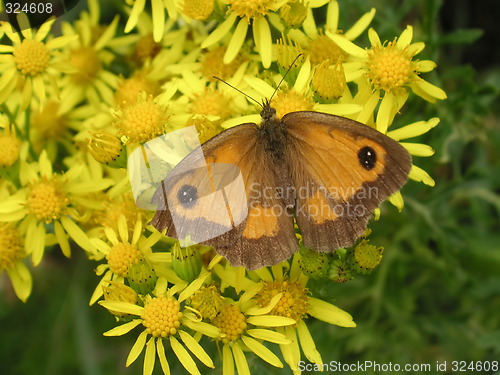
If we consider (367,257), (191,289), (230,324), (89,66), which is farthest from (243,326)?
(89,66)

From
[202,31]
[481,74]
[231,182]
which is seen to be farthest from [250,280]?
[481,74]

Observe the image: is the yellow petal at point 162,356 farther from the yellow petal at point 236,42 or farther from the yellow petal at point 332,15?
the yellow petal at point 332,15

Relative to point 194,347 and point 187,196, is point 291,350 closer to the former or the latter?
point 194,347

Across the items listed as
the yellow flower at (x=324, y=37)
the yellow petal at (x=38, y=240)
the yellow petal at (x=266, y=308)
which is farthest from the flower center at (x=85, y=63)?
the yellow petal at (x=266, y=308)

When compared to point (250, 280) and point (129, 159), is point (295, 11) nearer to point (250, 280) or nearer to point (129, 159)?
point (129, 159)

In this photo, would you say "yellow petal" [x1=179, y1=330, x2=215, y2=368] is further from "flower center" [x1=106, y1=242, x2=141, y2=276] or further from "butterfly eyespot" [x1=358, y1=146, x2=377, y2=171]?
"butterfly eyespot" [x1=358, y1=146, x2=377, y2=171]
